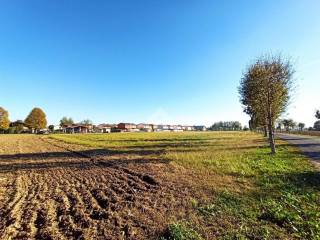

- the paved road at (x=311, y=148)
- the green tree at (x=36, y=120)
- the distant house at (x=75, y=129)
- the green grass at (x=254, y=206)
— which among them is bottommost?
the green grass at (x=254, y=206)

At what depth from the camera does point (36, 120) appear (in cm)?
13400

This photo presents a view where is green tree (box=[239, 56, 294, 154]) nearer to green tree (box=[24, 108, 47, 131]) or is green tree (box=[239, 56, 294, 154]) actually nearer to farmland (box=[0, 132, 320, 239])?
farmland (box=[0, 132, 320, 239])

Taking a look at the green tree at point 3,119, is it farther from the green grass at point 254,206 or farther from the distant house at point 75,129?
the green grass at point 254,206

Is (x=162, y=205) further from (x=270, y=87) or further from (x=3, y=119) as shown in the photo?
(x=3, y=119)

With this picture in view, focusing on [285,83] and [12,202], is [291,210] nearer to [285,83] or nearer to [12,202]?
[12,202]

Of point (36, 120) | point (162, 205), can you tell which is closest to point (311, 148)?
point (162, 205)

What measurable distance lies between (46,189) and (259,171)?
11.6m

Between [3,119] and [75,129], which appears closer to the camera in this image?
[3,119]

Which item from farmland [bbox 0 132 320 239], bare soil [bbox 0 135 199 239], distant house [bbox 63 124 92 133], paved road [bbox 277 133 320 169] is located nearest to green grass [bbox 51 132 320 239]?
farmland [bbox 0 132 320 239]

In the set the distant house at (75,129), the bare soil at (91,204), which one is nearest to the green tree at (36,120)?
the distant house at (75,129)

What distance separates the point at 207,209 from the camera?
913 cm

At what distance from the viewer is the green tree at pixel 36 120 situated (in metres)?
134

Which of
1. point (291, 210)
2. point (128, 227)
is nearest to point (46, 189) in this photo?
point (128, 227)

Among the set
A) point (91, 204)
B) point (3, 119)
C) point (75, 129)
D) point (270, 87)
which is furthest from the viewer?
point (75, 129)
